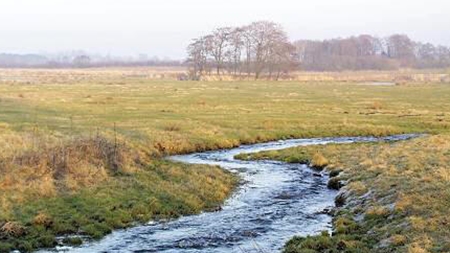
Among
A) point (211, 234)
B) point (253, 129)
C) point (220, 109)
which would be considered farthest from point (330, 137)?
point (211, 234)

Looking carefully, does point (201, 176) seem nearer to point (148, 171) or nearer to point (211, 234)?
point (148, 171)

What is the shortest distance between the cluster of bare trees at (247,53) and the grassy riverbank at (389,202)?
4908 inches

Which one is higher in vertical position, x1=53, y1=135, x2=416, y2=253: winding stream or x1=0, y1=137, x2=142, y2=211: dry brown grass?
x1=0, y1=137, x2=142, y2=211: dry brown grass

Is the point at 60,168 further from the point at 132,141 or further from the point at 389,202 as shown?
the point at 389,202

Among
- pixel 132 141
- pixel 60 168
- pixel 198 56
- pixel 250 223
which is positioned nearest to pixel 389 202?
pixel 250 223

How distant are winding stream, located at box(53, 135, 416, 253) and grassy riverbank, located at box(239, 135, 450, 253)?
3.44 ft

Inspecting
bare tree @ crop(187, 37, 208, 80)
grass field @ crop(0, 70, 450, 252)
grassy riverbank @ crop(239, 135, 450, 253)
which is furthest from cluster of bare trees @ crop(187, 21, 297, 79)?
grassy riverbank @ crop(239, 135, 450, 253)

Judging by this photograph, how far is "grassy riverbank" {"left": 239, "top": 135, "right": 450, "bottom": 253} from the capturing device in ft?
58.1

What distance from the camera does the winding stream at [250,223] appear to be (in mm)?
18953

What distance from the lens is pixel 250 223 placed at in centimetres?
2194

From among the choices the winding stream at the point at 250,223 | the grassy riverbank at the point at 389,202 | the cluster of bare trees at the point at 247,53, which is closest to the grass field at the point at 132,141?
the winding stream at the point at 250,223

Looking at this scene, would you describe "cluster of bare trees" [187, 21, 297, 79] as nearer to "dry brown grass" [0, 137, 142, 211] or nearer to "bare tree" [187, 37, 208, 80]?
"bare tree" [187, 37, 208, 80]

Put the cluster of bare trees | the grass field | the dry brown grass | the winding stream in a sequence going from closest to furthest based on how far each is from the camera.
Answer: the winding stream < the grass field < the dry brown grass < the cluster of bare trees

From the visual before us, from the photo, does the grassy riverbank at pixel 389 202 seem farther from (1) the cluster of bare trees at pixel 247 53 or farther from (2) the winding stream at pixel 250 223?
(1) the cluster of bare trees at pixel 247 53
